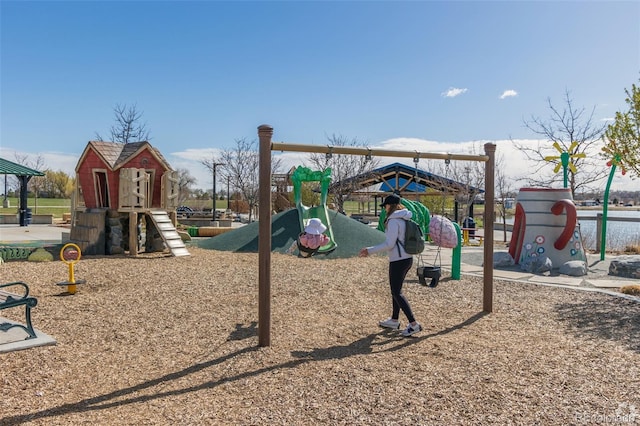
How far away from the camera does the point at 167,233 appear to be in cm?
1238

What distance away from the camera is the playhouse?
12.2m

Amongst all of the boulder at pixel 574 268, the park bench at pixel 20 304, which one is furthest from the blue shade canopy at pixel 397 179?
the park bench at pixel 20 304

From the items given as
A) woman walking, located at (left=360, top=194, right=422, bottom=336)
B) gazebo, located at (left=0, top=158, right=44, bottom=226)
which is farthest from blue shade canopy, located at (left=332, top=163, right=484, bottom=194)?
woman walking, located at (left=360, top=194, right=422, bottom=336)

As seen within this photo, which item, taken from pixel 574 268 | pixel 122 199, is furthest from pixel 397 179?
pixel 122 199

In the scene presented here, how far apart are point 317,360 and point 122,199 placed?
9510 millimetres

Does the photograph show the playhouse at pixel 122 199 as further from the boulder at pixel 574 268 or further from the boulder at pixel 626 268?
the boulder at pixel 626 268

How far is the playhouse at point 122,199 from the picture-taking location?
12234mm

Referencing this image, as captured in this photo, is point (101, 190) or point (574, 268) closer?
point (574, 268)

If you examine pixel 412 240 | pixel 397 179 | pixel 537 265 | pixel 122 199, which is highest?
pixel 397 179

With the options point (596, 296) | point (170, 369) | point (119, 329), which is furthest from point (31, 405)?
point (596, 296)

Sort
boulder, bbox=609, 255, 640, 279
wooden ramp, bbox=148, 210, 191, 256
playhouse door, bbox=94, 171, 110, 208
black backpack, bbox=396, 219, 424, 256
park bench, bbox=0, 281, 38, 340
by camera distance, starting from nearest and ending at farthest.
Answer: park bench, bbox=0, 281, 38, 340
black backpack, bbox=396, 219, 424, 256
boulder, bbox=609, 255, 640, 279
wooden ramp, bbox=148, 210, 191, 256
playhouse door, bbox=94, 171, 110, 208

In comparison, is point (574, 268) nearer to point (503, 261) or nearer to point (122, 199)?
point (503, 261)

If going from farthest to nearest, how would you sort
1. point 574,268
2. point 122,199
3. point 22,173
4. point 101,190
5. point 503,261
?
point 22,173, point 101,190, point 122,199, point 503,261, point 574,268

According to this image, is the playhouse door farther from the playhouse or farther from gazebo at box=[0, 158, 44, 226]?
gazebo at box=[0, 158, 44, 226]
